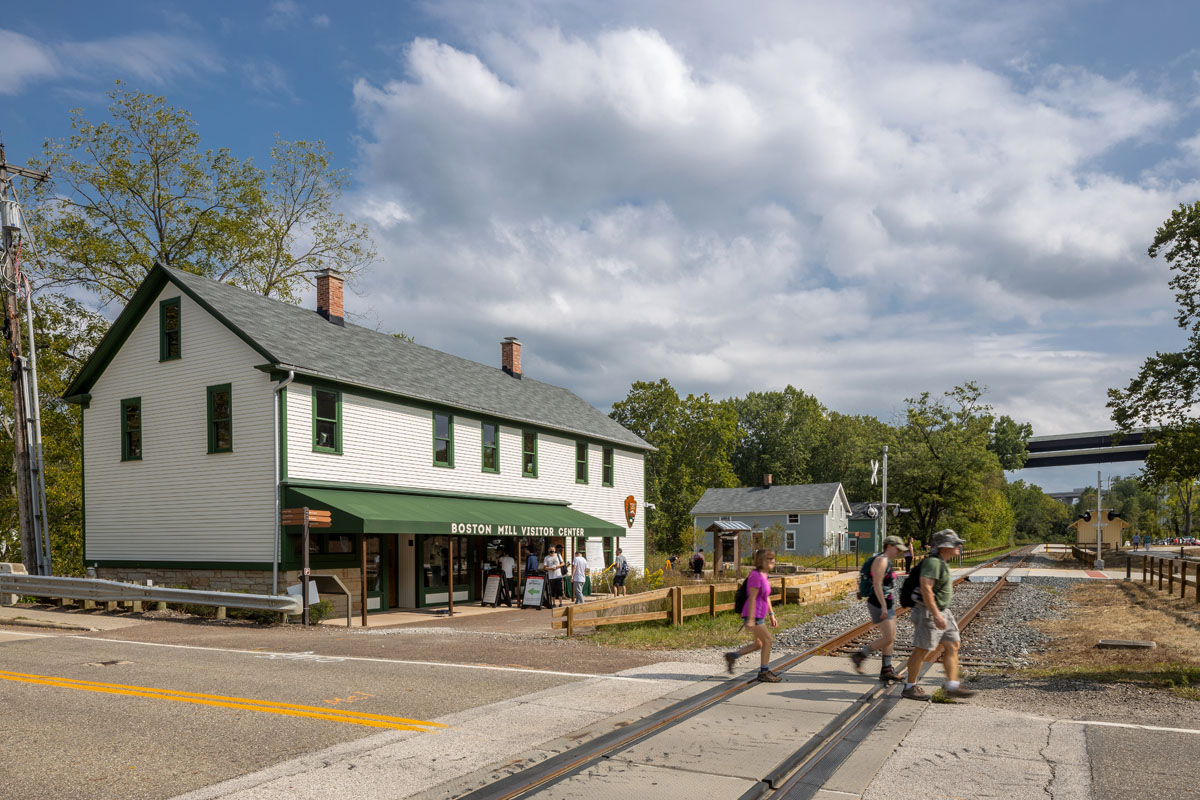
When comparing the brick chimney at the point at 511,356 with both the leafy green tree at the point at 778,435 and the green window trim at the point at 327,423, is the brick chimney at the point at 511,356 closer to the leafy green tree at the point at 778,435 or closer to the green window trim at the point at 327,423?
the green window trim at the point at 327,423

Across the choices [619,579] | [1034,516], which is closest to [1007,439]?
[1034,516]

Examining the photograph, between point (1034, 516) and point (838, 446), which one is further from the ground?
point (838, 446)

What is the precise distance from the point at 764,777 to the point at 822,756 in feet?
2.93

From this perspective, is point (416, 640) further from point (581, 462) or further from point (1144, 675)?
point (581, 462)

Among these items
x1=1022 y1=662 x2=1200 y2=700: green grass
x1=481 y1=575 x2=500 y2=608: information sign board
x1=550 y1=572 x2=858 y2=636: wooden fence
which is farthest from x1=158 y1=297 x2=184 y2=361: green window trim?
x1=1022 y1=662 x2=1200 y2=700: green grass

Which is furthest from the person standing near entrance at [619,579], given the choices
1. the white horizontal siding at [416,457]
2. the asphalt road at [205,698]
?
the asphalt road at [205,698]

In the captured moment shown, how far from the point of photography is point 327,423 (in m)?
22.5

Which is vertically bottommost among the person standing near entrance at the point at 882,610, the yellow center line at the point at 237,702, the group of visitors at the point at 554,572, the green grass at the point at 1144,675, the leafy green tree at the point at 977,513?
the leafy green tree at the point at 977,513

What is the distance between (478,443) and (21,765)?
2057cm

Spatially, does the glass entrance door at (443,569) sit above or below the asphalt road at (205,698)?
below

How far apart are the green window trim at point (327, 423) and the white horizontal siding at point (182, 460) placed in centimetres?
127

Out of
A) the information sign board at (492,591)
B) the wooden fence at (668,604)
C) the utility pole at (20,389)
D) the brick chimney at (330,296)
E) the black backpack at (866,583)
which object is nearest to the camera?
the black backpack at (866,583)

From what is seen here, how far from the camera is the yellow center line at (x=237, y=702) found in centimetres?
860

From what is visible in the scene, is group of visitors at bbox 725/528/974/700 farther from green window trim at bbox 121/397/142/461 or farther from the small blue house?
the small blue house
